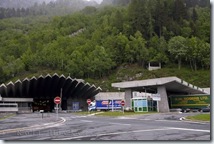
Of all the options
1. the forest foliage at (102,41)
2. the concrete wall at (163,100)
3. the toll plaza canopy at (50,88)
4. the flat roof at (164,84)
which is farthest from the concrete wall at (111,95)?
the concrete wall at (163,100)

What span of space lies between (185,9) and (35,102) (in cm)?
4488

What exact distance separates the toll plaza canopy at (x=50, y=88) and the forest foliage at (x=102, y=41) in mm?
3125

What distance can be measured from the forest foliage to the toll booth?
570 cm

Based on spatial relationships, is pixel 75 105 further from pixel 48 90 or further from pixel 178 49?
pixel 178 49

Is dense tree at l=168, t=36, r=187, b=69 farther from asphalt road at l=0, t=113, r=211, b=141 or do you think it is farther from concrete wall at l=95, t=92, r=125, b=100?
concrete wall at l=95, t=92, r=125, b=100

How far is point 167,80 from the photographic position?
1430 inches

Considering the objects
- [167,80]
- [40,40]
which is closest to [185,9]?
[167,80]

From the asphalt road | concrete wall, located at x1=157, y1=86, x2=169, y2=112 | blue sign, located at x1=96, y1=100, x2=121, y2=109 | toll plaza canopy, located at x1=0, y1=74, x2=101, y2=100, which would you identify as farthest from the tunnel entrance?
the asphalt road

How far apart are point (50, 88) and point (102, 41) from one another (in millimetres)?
20228

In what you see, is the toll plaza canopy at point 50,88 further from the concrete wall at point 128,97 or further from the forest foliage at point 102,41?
the concrete wall at point 128,97

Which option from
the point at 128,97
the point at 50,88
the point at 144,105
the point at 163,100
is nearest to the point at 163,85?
the point at 163,100

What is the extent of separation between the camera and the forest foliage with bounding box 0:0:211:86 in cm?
2886

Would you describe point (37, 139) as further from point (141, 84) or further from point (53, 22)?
point (53, 22)

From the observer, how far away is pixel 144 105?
38.6 m
